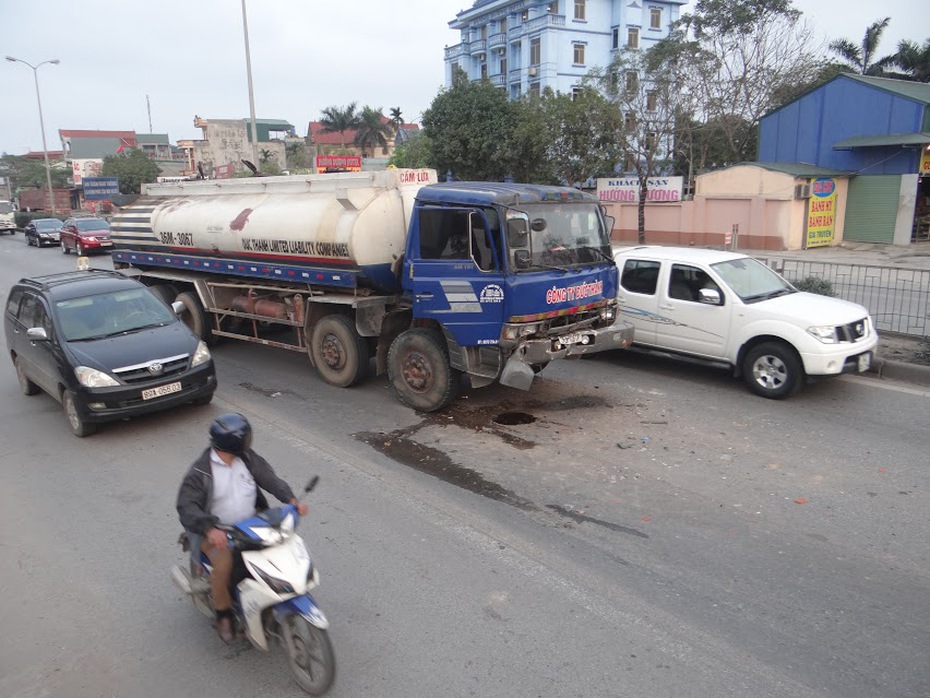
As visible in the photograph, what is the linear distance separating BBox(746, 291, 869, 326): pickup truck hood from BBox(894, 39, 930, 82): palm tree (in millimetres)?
38056

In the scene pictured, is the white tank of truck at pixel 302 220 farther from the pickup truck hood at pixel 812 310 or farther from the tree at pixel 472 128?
the tree at pixel 472 128

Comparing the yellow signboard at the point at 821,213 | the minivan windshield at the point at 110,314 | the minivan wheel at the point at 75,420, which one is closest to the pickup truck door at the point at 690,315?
the minivan windshield at the point at 110,314

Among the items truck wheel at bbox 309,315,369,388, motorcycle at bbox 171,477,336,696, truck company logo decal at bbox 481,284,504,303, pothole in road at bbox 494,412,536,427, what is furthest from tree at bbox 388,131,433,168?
motorcycle at bbox 171,477,336,696

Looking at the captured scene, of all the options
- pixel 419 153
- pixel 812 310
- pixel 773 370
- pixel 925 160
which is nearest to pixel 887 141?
pixel 925 160

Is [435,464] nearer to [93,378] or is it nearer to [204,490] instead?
[204,490]

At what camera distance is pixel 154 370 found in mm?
7613

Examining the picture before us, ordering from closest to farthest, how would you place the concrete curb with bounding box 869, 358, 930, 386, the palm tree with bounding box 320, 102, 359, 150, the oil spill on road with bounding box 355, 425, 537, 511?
the oil spill on road with bounding box 355, 425, 537, 511, the concrete curb with bounding box 869, 358, 930, 386, the palm tree with bounding box 320, 102, 359, 150

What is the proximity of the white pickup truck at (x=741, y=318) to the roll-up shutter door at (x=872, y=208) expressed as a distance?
19.5 m

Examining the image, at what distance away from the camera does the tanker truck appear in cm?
728

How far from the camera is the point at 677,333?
9203mm

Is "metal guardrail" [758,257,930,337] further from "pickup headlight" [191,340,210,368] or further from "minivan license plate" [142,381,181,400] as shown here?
"minivan license plate" [142,381,181,400]

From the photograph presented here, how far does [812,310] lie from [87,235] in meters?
28.2

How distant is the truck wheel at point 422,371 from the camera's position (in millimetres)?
7848

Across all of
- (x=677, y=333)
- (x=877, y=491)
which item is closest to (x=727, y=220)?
(x=677, y=333)
